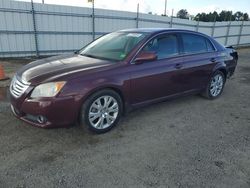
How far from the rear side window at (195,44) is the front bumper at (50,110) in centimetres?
251

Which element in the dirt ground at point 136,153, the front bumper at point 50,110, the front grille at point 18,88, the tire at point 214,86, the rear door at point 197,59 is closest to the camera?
the dirt ground at point 136,153

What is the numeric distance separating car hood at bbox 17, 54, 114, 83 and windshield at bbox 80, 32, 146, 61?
0.77 feet

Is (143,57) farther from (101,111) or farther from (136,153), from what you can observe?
(136,153)

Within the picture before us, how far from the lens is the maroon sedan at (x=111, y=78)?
121 inches

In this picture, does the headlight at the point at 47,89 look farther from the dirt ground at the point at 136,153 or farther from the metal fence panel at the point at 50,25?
the metal fence panel at the point at 50,25

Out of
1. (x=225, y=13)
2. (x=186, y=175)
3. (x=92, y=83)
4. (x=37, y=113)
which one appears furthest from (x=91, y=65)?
(x=225, y=13)

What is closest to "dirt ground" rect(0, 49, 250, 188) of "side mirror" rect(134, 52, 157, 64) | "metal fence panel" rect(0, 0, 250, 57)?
"side mirror" rect(134, 52, 157, 64)

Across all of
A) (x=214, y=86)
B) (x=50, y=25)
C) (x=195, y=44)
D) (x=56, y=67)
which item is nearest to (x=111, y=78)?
(x=56, y=67)

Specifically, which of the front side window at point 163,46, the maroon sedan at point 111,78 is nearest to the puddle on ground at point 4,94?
the maroon sedan at point 111,78

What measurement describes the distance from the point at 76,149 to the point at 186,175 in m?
1.43

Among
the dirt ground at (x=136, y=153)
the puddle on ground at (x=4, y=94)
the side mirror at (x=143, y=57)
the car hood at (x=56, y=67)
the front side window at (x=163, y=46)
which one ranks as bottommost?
the dirt ground at (x=136, y=153)

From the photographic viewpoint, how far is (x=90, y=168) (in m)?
2.72

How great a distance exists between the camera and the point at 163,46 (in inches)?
162

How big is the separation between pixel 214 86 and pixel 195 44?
1.17 metres
